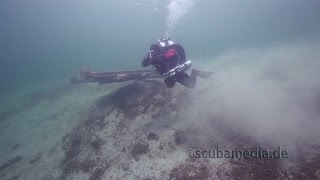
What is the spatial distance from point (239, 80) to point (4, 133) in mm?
14943

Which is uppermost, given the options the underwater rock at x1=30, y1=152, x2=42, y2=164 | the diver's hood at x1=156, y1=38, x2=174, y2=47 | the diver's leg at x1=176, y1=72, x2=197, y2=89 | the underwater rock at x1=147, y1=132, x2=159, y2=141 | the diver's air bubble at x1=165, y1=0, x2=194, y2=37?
the diver's air bubble at x1=165, y1=0, x2=194, y2=37

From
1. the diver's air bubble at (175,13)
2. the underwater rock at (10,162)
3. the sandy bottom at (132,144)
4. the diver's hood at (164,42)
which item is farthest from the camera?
the diver's air bubble at (175,13)

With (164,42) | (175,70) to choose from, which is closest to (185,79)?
(175,70)

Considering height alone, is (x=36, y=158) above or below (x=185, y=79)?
below

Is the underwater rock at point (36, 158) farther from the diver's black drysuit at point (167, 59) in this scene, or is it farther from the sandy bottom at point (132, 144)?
the diver's black drysuit at point (167, 59)

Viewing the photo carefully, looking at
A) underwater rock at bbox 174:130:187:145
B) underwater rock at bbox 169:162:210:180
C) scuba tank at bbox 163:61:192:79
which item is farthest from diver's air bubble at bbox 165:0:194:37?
underwater rock at bbox 169:162:210:180

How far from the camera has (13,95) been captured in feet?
89.4

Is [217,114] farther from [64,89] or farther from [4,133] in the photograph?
[64,89]

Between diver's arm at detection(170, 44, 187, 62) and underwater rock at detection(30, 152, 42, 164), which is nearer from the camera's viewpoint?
diver's arm at detection(170, 44, 187, 62)

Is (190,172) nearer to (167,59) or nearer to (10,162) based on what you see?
(167,59)

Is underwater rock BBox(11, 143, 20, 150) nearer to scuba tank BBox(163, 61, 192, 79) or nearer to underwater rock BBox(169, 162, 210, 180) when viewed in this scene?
Answer: scuba tank BBox(163, 61, 192, 79)

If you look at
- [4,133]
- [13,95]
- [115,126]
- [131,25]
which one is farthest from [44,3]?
[115,126]

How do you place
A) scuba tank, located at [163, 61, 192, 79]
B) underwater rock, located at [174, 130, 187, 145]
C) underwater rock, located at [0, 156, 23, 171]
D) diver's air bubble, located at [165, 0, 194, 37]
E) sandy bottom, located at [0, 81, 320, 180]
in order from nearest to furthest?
sandy bottom, located at [0, 81, 320, 180]
underwater rock, located at [174, 130, 187, 145]
scuba tank, located at [163, 61, 192, 79]
underwater rock, located at [0, 156, 23, 171]
diver's air bubble, located at [165, 0, 194, 37]

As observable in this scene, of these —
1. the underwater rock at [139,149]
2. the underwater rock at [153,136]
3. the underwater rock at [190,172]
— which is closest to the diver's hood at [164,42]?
the underwater rock at [153,136]
